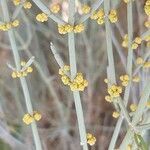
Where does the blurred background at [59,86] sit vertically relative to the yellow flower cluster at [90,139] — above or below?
above

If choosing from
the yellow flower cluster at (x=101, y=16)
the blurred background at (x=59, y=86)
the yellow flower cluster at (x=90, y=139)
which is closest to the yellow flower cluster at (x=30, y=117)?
the yellow flower cluster at (x=90, y=139)

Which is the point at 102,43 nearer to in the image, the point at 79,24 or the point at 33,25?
the point at 33,25

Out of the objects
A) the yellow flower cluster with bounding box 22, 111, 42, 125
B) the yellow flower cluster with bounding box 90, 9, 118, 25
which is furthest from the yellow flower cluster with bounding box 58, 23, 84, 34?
the yellow flower cluster with bounding box 22, 111, 42, 125

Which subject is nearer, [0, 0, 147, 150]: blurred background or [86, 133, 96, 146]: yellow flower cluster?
[86, 133, 96, 146]: yellow flower cluster

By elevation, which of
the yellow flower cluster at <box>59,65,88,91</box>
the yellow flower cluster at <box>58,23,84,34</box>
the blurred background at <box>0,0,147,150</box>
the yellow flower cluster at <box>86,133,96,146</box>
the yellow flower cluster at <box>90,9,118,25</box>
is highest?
the blurred background at <box>0,0,147,150</box>

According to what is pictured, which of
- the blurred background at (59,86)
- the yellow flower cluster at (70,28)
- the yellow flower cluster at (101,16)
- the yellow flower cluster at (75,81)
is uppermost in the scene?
the blurred background at (59,86)

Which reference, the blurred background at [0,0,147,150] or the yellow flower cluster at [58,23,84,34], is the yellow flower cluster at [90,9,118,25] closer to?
the yellow flower cluster at [58,23,84,34]

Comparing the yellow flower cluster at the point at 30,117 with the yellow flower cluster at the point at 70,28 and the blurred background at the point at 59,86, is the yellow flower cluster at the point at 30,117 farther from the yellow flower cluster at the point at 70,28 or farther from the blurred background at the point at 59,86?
the blurred background at the point at 59,86

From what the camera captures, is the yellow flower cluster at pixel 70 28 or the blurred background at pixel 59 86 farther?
the blurred background at pixel 59 86

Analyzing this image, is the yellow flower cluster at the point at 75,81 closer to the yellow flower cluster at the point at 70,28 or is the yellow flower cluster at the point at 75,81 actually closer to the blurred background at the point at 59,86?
the yellow flower cluster at the point at 70,28
